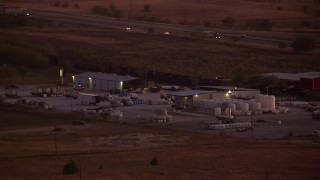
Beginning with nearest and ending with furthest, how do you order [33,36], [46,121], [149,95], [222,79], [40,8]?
[46,121] → [149,95] → [222,79] → [33,36] → [40,8]

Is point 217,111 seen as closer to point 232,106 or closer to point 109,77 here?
point 232,106

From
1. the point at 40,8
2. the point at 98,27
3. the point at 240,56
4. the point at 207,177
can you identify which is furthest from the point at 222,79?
the point at 40,8

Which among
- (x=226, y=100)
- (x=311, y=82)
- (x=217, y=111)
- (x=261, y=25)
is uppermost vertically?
(x=261, y=25)

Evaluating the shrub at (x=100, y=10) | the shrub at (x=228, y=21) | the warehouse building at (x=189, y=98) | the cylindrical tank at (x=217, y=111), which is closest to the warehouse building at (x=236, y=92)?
the warehouse building at (x=189, y=98)

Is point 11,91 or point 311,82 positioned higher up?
point 311,82

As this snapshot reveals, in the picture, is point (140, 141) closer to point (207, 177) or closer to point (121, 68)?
point (207, 177)

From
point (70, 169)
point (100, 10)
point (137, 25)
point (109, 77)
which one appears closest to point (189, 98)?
point (109, 77)

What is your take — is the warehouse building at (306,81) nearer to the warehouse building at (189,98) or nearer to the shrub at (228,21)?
the warehouse building at (189,98)
